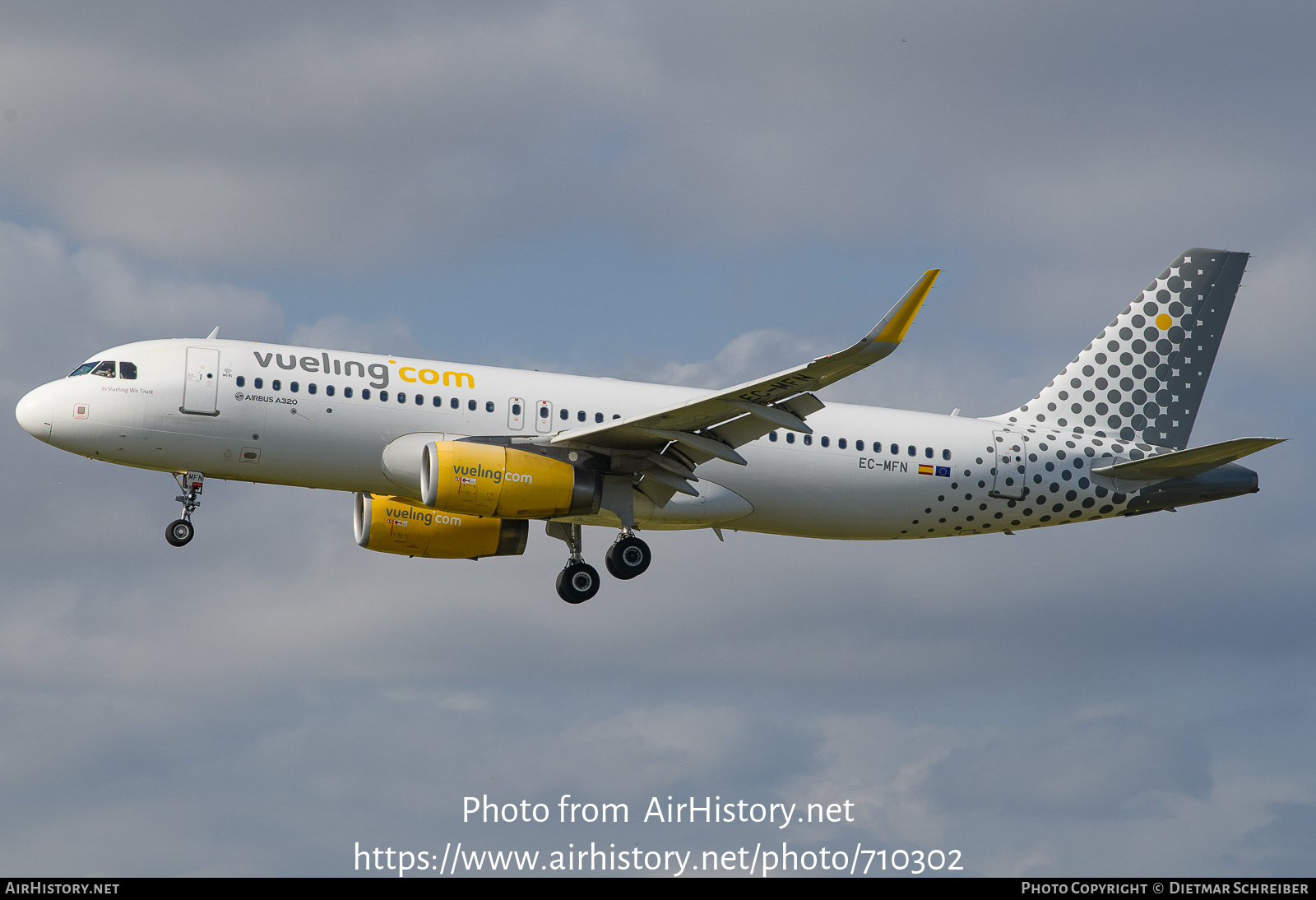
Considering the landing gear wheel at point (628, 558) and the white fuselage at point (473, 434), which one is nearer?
the white fuselage at point (473, 434)

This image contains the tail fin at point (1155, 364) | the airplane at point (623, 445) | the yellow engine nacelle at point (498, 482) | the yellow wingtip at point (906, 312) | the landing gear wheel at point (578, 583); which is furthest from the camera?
the tail fin at point (1155, 364)

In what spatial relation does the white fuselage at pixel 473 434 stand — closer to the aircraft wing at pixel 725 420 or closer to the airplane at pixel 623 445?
the airplane at pixel 623 445

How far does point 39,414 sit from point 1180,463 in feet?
88.2

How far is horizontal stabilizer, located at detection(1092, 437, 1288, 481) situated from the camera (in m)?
37.7

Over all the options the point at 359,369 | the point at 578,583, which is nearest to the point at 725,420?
the point at 578,583

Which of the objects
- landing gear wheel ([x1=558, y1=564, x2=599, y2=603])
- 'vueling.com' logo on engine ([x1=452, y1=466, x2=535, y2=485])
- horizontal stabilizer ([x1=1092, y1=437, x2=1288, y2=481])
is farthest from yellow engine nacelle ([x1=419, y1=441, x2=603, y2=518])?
horizontal stabilizer ([x1=1092, y1=437, x2=1288, y2=481])

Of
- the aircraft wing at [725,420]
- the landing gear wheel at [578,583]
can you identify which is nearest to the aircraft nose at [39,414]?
the aircraft wing at [725,420]

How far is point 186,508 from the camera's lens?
120 feet

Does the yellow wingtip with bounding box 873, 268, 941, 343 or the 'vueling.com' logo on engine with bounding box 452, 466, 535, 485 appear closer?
the yellow wingtip with bounding box 873, 268, 941, 343

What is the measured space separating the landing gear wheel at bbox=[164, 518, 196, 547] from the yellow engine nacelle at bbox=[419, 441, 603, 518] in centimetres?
547

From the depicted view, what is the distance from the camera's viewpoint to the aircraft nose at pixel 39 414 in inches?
1414

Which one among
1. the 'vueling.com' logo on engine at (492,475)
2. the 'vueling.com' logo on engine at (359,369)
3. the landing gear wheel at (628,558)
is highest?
the 'vueling.com' logo on engine at (359,369)

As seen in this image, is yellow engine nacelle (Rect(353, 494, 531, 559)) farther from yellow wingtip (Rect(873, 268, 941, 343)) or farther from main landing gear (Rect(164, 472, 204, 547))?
yellow wingtip (Rect(873, 268, 941, 343))

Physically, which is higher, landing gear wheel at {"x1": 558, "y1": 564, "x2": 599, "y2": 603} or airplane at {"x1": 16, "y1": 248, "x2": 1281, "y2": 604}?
airplane at {"x1": 16, "y1": 248, "x2": 1281, "y2": 604}
